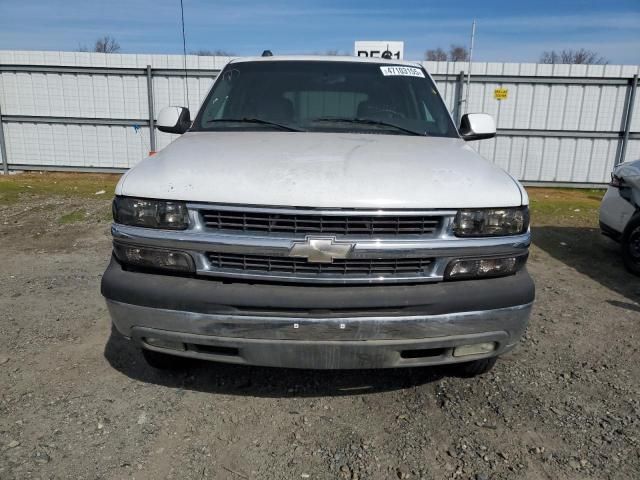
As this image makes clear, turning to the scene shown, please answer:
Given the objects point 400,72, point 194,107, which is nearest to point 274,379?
point 400,72

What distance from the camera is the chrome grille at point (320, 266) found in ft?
7.85

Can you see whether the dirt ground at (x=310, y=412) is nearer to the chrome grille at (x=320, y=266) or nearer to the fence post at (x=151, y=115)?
the chrome grille at (x=320, y=266)

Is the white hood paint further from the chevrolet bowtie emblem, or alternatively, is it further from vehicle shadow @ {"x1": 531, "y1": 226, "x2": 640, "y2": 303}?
vehicle shadow @ {"x1": 531, "y1": 226, "x2": 640, "y2": 303}

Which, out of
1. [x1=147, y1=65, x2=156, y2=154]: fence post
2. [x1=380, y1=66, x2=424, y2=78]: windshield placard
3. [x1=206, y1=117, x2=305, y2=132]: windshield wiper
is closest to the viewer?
[x1=206, y1=117, x2=305, y2=132]: windshield wiper

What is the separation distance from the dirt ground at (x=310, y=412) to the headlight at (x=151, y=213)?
1066mm

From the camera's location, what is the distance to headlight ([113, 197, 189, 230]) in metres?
2.45

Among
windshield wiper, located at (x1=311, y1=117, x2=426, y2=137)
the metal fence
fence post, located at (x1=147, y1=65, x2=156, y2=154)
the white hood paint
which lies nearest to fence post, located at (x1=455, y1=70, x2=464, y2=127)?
the metal fence

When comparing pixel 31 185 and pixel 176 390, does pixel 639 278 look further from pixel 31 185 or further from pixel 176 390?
pixel 31 185

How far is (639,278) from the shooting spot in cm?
538

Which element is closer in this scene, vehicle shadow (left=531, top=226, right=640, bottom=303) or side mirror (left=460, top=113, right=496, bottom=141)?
side mirror (left=460, top=113, right=496, bottom=141)

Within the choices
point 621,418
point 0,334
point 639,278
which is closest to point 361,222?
point 621,418

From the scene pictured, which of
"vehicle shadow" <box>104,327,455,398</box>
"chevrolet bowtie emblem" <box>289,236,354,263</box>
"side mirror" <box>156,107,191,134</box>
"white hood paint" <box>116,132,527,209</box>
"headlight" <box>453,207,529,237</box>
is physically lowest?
"vehicle shadow" <box>104,327,455,398</box>

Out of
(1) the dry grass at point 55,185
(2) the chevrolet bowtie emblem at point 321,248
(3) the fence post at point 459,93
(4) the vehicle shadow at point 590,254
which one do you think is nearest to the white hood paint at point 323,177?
(2) the chevrolet bowtie emblem at point 321,248

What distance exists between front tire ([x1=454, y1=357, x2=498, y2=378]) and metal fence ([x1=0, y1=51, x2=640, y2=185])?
377 inches
